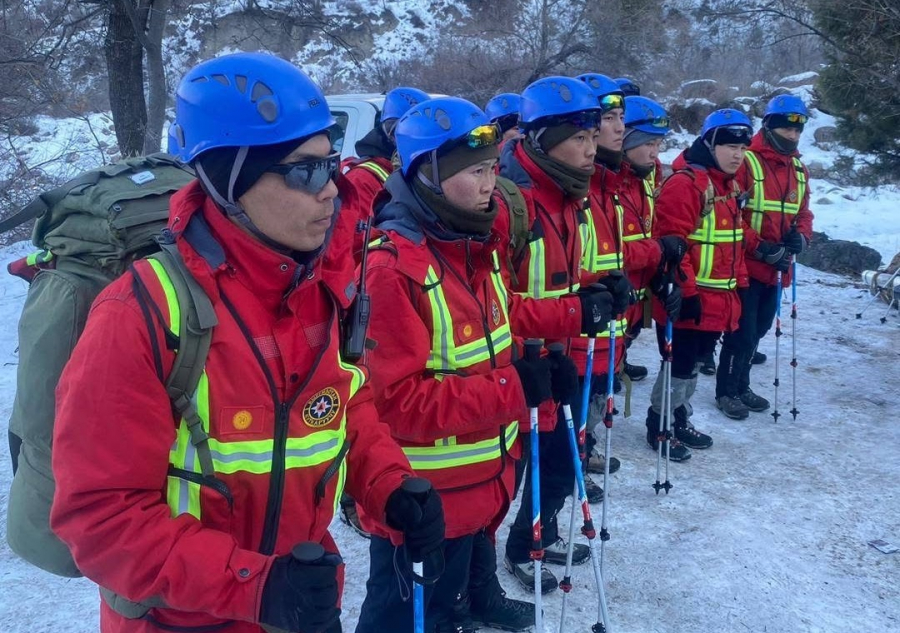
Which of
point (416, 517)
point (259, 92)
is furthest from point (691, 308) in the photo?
point (259, 92)

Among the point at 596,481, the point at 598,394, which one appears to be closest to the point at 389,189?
the point at 598,394

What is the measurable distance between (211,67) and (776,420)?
5.96 m

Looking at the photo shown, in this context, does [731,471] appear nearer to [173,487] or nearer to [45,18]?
[173,487]

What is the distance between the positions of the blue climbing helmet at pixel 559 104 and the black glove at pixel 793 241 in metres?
3.23

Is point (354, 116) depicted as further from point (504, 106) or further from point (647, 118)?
point (647, 118)

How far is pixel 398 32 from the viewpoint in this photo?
3412 centimetres

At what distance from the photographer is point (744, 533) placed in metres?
4.66

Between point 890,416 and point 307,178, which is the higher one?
point 307,178

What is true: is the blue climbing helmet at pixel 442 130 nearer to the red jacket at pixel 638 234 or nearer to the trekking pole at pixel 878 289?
the red jacket at pixel 638 234

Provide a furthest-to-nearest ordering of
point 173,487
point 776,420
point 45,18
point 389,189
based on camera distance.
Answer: point 45,18 → point 776,420 → point 389,189 → point 173,487

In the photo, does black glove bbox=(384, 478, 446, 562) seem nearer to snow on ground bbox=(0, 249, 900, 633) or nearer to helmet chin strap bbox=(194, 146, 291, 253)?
helmet chin strap bbox=(194, 146, 291, 253)

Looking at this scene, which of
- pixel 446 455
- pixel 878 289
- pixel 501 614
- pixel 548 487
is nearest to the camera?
pixel 446 455

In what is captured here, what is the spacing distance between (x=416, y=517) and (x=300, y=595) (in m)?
0.51

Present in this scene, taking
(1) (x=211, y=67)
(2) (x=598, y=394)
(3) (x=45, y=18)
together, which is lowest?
(2) (x=598, y=394)
